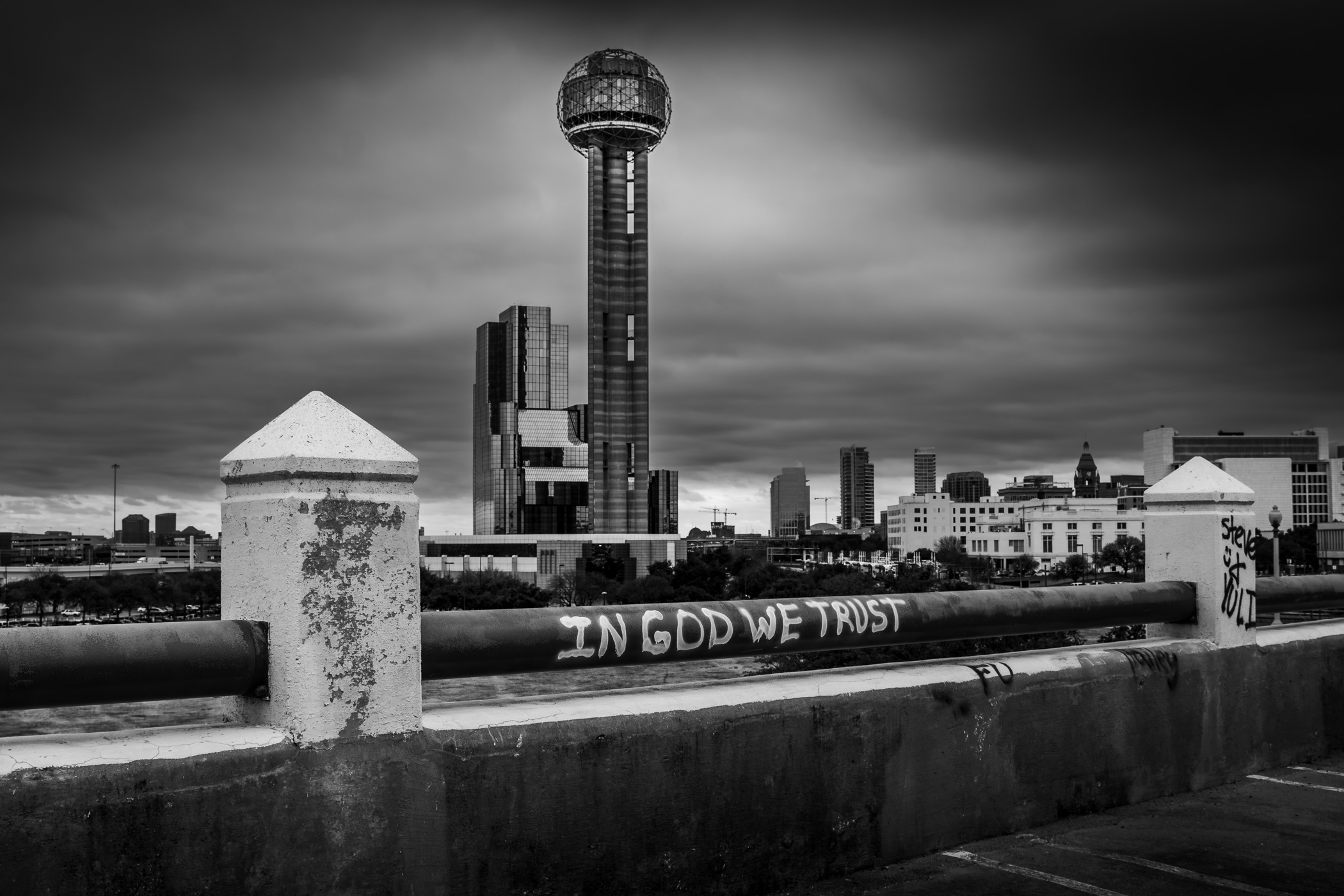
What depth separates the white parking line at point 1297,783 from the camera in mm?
7547

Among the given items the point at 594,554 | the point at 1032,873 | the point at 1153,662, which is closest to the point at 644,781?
the point at 1032,873

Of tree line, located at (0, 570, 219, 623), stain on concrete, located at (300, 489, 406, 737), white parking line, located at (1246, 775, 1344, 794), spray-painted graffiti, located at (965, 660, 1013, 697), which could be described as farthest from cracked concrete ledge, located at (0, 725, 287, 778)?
tree line, located at (0, 570, 219, 623)

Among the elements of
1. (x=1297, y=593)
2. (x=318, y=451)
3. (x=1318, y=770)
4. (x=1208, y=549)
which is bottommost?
(x=1318, y=770)

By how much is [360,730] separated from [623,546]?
168 metres

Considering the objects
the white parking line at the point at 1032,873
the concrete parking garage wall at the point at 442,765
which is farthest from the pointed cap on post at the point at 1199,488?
the white parking line at the point at 1032,873

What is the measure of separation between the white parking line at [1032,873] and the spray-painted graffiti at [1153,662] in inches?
73.8

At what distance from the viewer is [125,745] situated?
4027 millimetres

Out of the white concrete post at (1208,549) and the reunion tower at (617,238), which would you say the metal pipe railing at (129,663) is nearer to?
the white concrete post at (1208,549)

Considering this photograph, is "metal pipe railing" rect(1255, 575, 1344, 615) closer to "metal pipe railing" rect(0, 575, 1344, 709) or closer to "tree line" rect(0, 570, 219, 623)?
"metal pipe railing" rect(0, 575, 1344, 709)

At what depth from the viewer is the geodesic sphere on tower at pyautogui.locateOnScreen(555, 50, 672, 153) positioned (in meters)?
163

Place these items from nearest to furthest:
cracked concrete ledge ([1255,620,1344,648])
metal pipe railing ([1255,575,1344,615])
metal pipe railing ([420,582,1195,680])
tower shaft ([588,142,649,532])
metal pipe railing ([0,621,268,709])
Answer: metal pipe railing ([0,621,268,709])
metal pipe railing ([420,582,1195,680])
cracked concrete ledge ([1255,620,1344,648])
metal pipe railing ([1255,575,1344,615])
tower shaft ([588,142,649,532])

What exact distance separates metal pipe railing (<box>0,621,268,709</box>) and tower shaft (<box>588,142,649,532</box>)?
6121 inches

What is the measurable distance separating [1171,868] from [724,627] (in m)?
2.66

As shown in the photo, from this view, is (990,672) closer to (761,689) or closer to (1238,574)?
(761,689)
